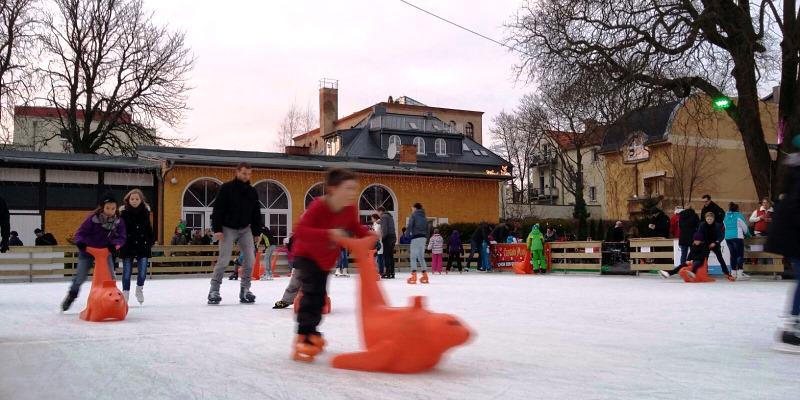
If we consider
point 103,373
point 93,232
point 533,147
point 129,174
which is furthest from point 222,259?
point 533,147

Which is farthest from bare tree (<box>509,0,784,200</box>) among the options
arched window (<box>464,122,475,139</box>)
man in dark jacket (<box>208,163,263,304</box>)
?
arched window (<box>464,122,475,139</box>)

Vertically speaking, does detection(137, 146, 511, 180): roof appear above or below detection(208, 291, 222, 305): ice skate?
above

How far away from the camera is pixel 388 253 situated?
18328 mm

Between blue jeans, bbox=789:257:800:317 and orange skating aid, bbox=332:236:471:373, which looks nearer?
orange skating aid, bbox=332:236:471:373

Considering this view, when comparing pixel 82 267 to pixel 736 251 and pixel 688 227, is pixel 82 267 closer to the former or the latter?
pixel 688 227

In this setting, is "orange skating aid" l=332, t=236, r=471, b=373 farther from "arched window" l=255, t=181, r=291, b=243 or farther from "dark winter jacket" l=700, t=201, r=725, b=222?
"arched window" l=255, t=181, r=291, b=243

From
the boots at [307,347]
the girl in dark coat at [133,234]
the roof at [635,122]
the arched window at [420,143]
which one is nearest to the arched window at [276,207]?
the roof at [635,122]

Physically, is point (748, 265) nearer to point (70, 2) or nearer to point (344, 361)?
point (344, 361)

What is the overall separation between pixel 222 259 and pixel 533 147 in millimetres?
45647

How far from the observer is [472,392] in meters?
3.80

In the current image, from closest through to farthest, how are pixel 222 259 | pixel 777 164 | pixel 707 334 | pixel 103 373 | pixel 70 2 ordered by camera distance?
pixel 103 373 < pixel 707 334 < pixel 222 259 < pixel 777 164 < pixel 70 2

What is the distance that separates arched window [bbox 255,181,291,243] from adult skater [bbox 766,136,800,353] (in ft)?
79.1

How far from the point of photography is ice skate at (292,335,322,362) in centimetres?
474

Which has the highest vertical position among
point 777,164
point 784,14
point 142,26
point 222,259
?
point 142,26
